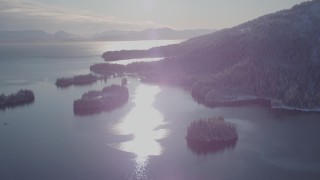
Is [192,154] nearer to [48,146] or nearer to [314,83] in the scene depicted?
[48,146]

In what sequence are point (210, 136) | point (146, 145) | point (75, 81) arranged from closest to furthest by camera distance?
1. point (146, 145)
2. point (210, 136)
3. point (75, 81)

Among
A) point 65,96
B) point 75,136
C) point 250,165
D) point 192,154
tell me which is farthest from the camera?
point 65,96

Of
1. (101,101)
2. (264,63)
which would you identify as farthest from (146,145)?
(264,63)

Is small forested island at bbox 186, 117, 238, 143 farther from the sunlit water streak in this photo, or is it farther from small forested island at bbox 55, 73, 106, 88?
small forested island at bbox 55, 73, 106, 88

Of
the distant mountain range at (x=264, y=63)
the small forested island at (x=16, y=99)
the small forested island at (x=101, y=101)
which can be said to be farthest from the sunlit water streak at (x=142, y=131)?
the small forested island at (x=16, y=99)

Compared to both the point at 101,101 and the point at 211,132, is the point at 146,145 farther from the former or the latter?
the point at 101,101

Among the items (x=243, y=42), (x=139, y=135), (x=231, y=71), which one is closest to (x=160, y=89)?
(x=231, y=71)

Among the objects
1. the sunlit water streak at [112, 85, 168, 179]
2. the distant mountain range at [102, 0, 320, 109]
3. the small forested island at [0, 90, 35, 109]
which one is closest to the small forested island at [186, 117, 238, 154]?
the sunlit water streak at [112, 85, 168, 179]
